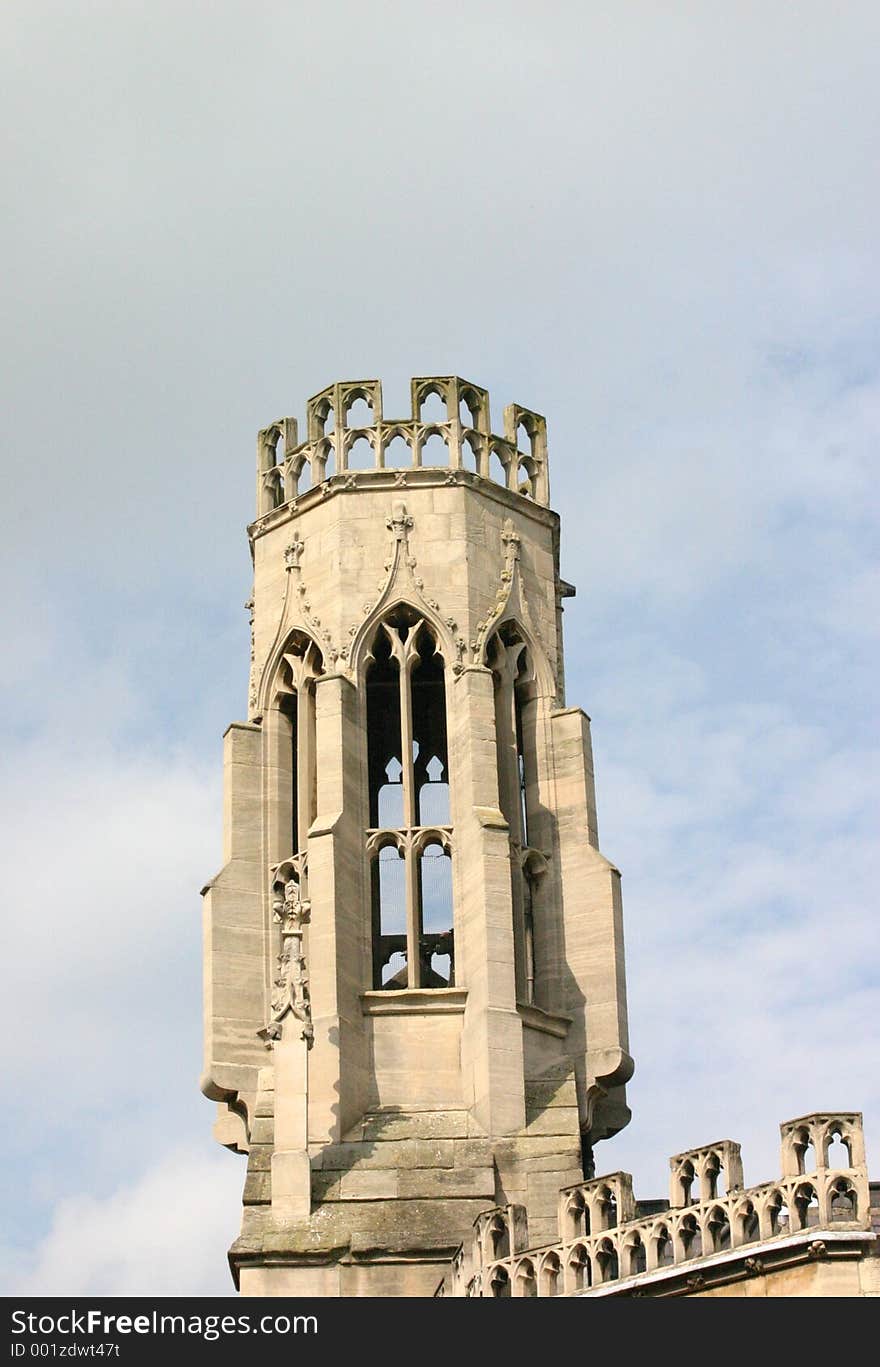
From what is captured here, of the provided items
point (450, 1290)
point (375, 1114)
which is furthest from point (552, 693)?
point (450, 1290)

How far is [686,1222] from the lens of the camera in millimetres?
33438

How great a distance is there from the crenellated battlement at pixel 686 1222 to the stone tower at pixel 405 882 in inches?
138

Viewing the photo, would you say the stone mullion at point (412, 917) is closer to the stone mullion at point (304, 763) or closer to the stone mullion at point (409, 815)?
the stone mullion at point (409, 815)

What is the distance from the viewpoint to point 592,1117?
44062 mm

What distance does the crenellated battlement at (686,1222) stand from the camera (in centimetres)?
3192

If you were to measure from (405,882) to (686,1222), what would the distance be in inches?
470

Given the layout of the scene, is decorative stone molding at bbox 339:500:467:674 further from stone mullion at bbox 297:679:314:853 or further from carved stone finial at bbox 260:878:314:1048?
carved stone finial at bbox 260:878:314:1048

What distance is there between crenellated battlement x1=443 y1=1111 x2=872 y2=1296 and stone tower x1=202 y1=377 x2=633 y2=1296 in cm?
350

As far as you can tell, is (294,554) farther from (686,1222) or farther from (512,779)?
(686,1222)

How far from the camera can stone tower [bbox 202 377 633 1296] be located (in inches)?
1624

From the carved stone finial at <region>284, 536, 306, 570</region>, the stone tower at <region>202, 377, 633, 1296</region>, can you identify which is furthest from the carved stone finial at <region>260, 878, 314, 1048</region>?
the carved stone finial at <region>284, 536, 306, 570</region>
